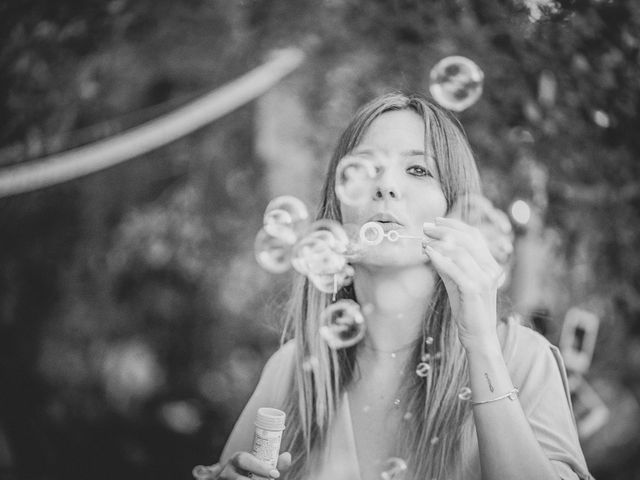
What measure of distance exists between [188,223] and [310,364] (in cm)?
144

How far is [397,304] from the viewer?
1406 mm

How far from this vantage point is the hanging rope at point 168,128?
2.66 m

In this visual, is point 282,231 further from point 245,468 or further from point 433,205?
point 245,468

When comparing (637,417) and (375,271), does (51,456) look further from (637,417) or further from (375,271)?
(637,417)

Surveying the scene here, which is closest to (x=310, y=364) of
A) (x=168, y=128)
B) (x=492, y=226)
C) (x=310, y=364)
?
(x=310, y=364)

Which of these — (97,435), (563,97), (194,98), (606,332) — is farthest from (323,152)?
(97,435)

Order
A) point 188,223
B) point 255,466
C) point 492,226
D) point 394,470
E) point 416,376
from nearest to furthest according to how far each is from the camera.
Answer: point 255,466
point 394,470
point 416,376
point 492,226
point 188,223

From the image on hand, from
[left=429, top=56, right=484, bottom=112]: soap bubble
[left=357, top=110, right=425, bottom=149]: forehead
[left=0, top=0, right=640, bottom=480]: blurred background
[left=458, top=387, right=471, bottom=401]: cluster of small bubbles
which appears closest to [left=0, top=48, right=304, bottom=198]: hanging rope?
[left=0, top=0, right=640, bottom=480]: blurred background

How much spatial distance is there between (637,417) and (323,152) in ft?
5.61

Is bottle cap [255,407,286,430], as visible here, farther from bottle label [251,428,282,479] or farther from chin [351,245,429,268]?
chin [351,245,429,268]

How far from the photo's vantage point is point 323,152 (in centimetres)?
278

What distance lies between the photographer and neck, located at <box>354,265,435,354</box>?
4.61 ft

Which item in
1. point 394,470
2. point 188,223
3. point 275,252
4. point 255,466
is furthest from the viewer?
point 188,223

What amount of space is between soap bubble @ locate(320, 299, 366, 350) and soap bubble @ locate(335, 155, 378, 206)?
0.27 m
